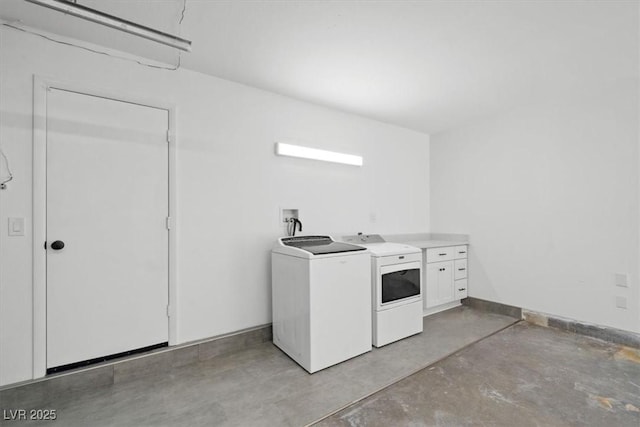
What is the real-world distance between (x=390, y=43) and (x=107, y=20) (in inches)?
71.2

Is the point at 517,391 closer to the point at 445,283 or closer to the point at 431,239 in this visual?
the point at 445,283

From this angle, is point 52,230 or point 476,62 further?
point 476,62

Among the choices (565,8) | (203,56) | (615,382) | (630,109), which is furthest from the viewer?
(630,109)

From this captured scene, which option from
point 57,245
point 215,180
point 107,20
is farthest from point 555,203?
point 57,245

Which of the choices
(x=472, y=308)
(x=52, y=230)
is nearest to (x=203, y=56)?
(x=52, y=230)

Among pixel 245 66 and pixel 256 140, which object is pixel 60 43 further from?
pixel 256 140

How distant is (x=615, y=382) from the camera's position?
2076 millimetres

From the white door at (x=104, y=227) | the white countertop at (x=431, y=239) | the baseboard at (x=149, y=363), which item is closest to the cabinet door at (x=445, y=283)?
the white countertop at (x=431, y=239)

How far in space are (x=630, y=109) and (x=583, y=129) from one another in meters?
0.35

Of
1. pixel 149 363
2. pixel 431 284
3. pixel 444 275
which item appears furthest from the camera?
pixel 444 275

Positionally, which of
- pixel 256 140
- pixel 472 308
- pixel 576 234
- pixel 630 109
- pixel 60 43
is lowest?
pixel 472 308

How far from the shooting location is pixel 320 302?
2.28 meters

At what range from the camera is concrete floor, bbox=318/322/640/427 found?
1725mm

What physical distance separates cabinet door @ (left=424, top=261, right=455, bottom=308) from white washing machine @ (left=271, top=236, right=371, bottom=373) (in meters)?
1.24
